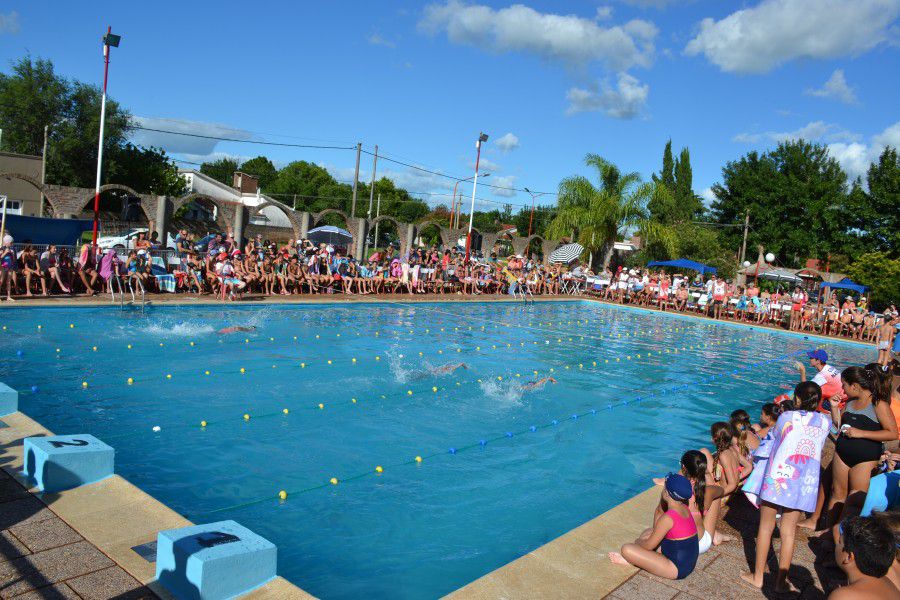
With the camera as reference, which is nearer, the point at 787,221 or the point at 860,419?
the point at 860,419

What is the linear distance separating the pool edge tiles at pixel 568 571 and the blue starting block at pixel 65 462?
107 inches

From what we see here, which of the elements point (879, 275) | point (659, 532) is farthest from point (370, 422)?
point (879, 275)

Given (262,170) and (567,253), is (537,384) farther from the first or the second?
(262,170)

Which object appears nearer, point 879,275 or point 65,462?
point 65,462

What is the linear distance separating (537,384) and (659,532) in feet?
21.0

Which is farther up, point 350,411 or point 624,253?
point 624,253

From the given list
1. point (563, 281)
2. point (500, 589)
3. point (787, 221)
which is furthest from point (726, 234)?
point (500, 589)

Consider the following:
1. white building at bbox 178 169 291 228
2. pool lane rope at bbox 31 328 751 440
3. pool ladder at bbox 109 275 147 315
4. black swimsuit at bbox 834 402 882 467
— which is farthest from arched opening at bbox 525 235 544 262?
black swimsuit at bbox 834 402 882 467

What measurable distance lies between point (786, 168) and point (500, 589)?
164 ft

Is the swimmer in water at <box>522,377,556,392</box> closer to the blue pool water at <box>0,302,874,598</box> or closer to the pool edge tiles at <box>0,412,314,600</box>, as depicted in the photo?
the blue pool water at <box>0,302,874,598</box>

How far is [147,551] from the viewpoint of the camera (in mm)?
3650

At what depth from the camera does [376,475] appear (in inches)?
241

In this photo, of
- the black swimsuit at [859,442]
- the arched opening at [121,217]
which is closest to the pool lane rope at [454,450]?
the black swimsuit at [859,442]

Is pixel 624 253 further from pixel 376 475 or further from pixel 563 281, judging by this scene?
pixel 376 475
